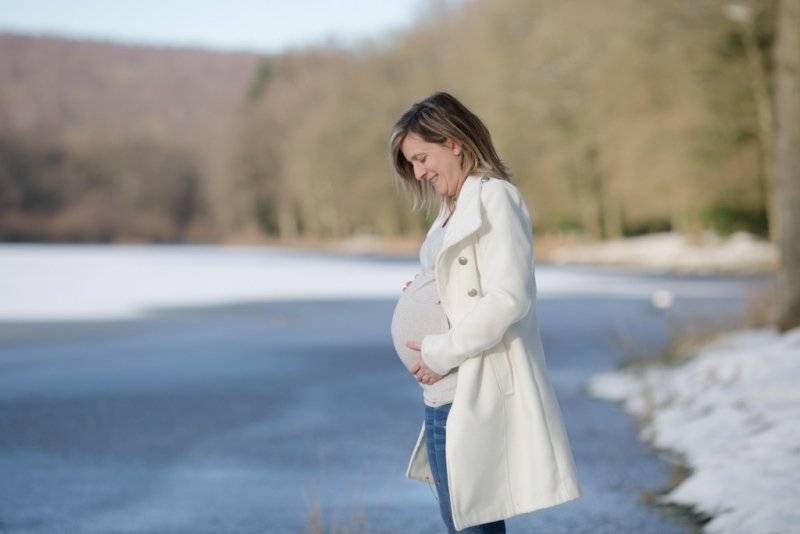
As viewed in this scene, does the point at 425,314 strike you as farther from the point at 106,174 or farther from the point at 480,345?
the point at 106,174

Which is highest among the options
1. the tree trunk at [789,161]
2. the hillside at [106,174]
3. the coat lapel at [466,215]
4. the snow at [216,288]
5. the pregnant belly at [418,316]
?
the hillside at [106,174]

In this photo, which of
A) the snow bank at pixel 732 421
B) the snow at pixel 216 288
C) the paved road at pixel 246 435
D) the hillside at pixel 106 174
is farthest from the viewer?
Answer: the hillside at pixel 106 174

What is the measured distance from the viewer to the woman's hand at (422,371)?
3057mm

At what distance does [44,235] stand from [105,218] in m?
6.41

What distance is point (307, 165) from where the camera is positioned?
208 feet

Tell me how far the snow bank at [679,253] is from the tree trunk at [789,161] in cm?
1998

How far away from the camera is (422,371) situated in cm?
307

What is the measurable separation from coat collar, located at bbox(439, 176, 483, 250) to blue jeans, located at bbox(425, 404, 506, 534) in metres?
0.50

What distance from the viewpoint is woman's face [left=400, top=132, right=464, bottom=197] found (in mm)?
3078

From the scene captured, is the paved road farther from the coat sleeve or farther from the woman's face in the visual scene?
the woman's face

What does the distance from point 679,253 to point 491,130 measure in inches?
380

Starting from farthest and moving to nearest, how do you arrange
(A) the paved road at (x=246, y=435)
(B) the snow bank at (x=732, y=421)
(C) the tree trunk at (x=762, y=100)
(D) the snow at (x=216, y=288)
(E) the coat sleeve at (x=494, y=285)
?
1. (C) the tree trunk at (x=762, y=100)
2. (D) the snow at (x=216, y=288)
3. (A) the paved road at (x=246, y=435)
4. (B) the snow bank at (x=732, y=421)
5. (E) the coat sleeve at (x=494, y=285)

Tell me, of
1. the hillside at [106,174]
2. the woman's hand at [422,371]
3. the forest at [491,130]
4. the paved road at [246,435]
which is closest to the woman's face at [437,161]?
the woman's hand at [422,371]

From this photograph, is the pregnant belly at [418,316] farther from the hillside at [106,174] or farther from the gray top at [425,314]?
the hillside at [106,174]
